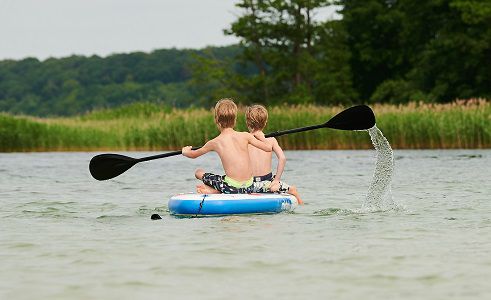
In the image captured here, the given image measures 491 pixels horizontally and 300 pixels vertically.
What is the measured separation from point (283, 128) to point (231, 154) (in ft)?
52.8

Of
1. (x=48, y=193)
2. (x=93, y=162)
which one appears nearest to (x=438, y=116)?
(x=48, y=193)

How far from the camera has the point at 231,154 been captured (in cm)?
Answer: 927

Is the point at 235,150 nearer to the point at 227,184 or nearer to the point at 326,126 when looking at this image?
the point at 227,184

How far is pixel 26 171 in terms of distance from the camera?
57.8ft

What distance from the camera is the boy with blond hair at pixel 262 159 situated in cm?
955

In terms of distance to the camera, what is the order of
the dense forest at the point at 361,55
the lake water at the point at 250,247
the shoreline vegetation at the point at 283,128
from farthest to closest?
the dense forest at the point at 361,55
the shoreline vegetation at the point at 283,128
the lake water at the point at 250,247

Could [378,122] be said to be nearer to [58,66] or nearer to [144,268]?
[144,268]

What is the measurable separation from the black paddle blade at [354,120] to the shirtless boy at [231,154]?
98 cm

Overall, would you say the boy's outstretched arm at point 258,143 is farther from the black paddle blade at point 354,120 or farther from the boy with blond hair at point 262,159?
the black paddle blade at point 354,120

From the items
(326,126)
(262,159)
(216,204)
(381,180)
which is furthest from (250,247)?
(381,180)

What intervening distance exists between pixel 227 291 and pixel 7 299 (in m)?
1.14

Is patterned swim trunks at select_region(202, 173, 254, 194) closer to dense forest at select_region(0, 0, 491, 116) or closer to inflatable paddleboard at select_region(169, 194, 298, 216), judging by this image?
inflatable paddleboard at select_region(169, 194, 298, 216)

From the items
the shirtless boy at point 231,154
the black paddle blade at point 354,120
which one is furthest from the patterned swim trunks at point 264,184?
the black paddle blade at point 354,120

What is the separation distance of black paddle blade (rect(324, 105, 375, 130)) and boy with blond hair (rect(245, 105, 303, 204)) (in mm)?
701
